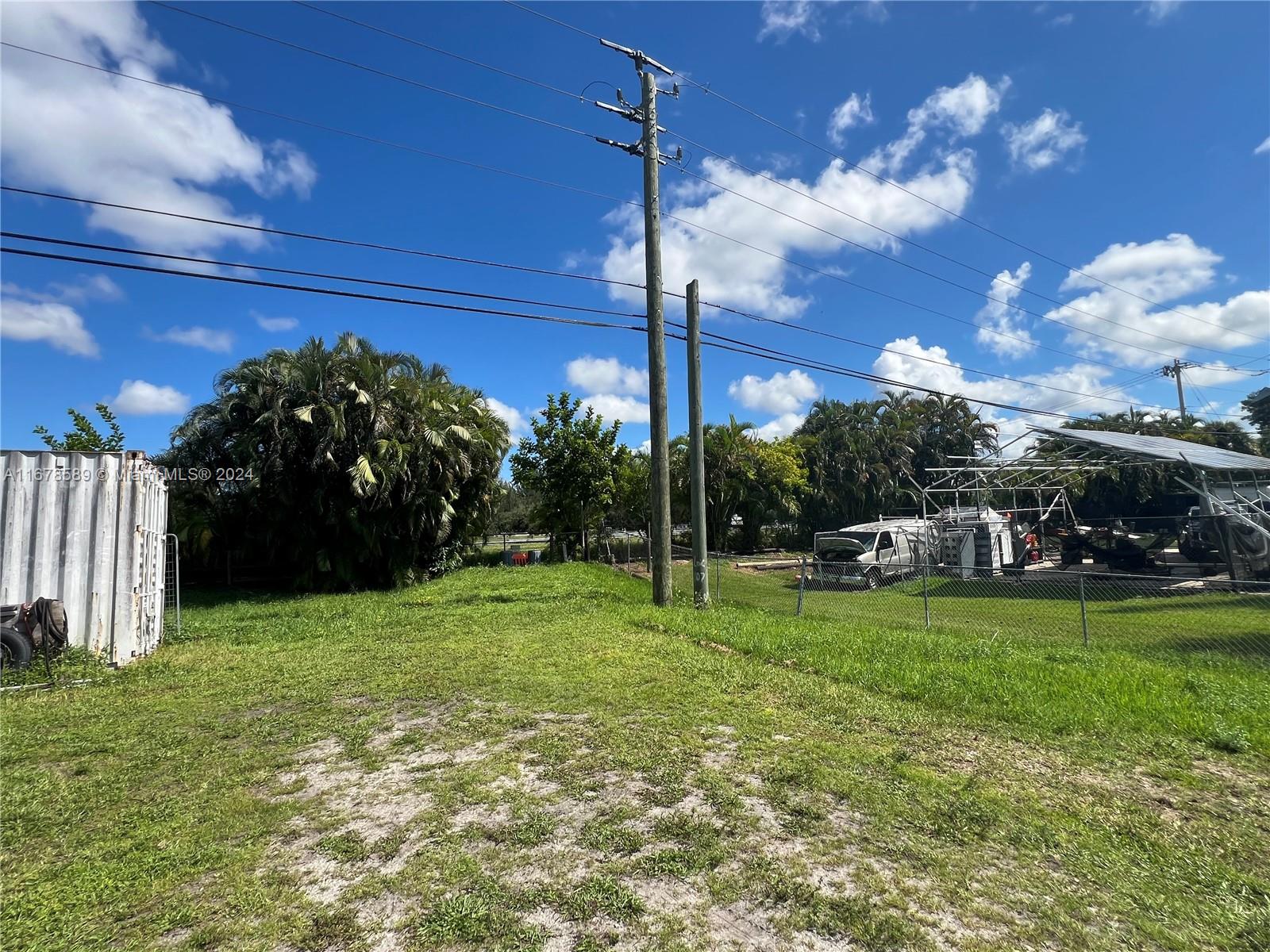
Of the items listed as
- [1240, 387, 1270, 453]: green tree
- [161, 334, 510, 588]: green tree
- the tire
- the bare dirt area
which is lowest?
the bare dirt area

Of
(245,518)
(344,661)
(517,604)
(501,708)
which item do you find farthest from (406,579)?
(501,708)

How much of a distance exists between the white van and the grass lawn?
11279mm

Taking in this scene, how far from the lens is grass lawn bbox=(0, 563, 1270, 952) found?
2.91 m

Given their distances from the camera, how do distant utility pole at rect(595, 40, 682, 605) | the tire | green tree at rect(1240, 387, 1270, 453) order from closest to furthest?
the tire
distant utility pole at rect(595, 40, 682, 605)
green tree at rect(1240, 387, 1270, 453)

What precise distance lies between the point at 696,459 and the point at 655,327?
2.73m

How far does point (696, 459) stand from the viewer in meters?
13.1

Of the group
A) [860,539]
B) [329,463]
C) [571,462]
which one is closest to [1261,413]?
[860,539]

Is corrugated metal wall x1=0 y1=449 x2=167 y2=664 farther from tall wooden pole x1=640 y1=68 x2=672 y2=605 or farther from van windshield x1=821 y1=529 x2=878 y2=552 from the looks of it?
van windshield x1=821 y1=529 x2=878 y2=552

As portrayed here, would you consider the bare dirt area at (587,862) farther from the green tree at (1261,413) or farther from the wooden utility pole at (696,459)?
the green tree at (1261,413)

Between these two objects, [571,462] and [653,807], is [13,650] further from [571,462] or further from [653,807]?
[571,462]

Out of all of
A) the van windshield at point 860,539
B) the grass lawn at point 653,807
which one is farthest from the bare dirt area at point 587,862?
the van windshield at point 860,539

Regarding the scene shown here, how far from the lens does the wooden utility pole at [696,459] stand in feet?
42.3

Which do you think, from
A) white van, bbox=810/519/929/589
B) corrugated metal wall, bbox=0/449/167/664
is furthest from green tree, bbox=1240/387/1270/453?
corrugated metal wall, bbox=0/449/167/664

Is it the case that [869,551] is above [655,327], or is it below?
below
